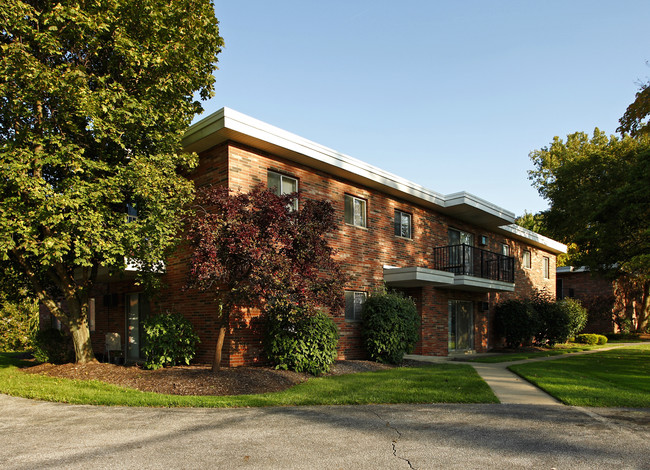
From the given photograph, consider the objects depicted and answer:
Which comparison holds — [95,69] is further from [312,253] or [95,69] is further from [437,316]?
[437,316]

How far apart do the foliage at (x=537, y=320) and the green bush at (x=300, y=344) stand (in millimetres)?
13173

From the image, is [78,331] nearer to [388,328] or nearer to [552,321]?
[388,328]

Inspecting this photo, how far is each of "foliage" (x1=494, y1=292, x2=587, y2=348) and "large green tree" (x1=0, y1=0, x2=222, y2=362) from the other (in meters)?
16.4

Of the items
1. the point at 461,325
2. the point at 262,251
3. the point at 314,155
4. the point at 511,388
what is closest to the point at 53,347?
the point at 262,251

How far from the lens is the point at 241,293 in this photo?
985 centimetres

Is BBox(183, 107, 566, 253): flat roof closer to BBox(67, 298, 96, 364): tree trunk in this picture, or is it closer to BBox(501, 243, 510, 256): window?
BBox(501, 243, 510, 256): window

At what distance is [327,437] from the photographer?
591cm

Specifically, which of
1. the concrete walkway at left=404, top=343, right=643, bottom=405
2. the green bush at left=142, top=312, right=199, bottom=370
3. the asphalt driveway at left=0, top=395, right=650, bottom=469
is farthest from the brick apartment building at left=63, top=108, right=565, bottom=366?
the asphalt driveway at left=0, top=395, right=650, bottom=469

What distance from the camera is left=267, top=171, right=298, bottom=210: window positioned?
43.2 ft

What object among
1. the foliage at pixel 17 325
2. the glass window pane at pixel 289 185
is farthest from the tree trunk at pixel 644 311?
the foliage at pixel 17 325

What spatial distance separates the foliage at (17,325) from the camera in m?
21.0

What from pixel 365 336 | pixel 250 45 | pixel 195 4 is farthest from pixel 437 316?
pixel 195 4

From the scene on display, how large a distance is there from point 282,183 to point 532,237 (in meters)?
18.1

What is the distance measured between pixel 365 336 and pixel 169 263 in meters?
6.00
